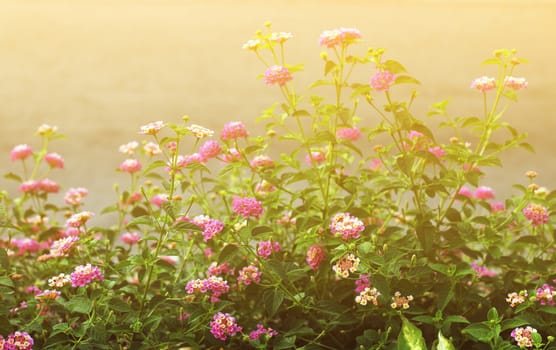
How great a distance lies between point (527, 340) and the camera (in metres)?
1.07

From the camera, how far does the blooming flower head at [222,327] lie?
3.76ft

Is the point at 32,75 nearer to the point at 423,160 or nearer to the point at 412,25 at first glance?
the point at 412,25

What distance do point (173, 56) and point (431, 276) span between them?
1917 millimetres

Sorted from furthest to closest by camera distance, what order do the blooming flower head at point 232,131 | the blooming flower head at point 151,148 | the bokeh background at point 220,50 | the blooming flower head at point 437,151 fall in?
the bokeh background at point 220,50 → the blooming flower head at point 151,148 → the blooming flower head at point 437,151 → the blooming flower head at point 232,131

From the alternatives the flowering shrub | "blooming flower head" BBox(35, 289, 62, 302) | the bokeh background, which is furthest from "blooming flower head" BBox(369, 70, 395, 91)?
the bokeh background

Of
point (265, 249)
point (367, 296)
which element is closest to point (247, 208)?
point (265, 249)

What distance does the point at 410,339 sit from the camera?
1.09 metres

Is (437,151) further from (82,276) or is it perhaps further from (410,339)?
(82,276)

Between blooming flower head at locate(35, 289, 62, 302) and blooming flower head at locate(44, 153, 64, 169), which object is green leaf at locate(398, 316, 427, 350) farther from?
blooming flower head at locate(44, 153, 64, 169)

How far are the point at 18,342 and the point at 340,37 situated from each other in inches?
28.9

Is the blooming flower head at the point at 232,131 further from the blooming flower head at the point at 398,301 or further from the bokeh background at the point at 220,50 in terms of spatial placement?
the bokeh background at the point at 220,50

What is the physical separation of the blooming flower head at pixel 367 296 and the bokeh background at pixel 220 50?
175cm

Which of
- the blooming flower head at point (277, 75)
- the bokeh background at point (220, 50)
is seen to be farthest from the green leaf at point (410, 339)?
the bokeh background at point (220, 50)

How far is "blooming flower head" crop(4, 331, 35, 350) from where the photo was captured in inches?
43.6
